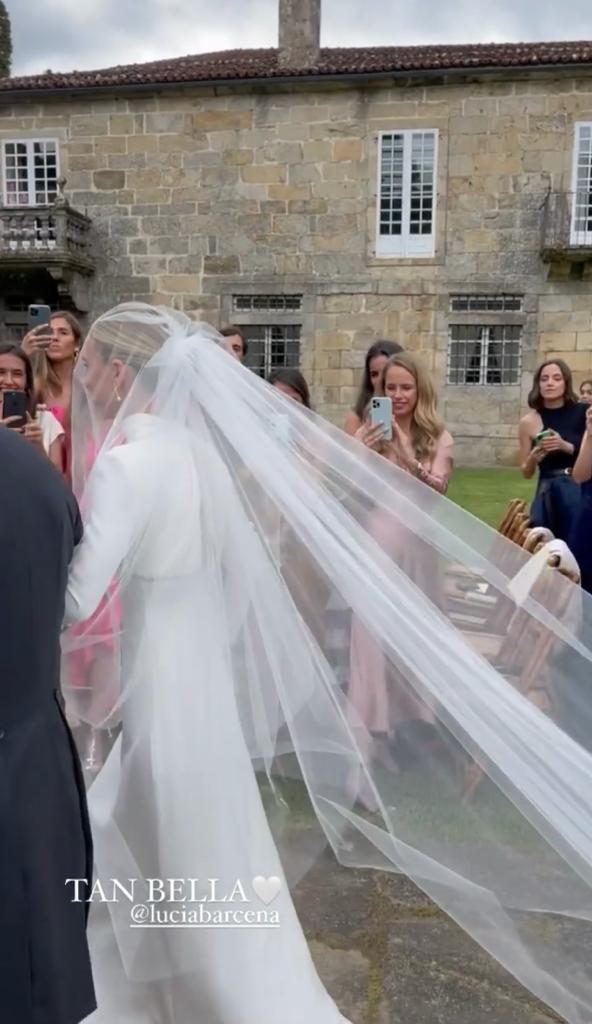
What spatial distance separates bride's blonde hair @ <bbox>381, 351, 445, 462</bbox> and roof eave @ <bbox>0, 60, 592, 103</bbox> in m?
12.2

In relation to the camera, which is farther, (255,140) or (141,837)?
(255,140)

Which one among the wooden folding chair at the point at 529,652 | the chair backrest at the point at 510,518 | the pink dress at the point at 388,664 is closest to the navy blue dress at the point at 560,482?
the chair backrest at the point at 510,518

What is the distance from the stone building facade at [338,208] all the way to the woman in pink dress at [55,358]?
11227 millimetres

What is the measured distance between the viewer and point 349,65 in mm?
14352

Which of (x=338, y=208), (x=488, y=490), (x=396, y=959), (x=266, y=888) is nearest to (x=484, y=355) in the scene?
(x=338, y=208)

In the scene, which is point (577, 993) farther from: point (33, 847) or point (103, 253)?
point (103, 253)

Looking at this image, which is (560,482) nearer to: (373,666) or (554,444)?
(554,444)

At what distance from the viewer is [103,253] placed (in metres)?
15.7

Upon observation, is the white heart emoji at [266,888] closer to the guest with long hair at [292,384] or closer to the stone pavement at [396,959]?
the stone pavement at [396,959]

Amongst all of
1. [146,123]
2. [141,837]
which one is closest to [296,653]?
[141,837]

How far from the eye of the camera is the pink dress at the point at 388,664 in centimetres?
221

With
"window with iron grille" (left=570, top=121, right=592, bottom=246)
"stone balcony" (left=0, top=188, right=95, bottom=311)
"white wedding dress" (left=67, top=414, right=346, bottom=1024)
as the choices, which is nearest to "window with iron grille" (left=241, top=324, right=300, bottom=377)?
"stone balcony" (left=0, top=188, right=95, bottom=311)

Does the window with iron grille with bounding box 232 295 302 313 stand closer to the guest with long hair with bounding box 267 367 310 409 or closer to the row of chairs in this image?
the guest with long hair with bounding box 267 367 310 409

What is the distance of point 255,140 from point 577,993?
14.9 metres
